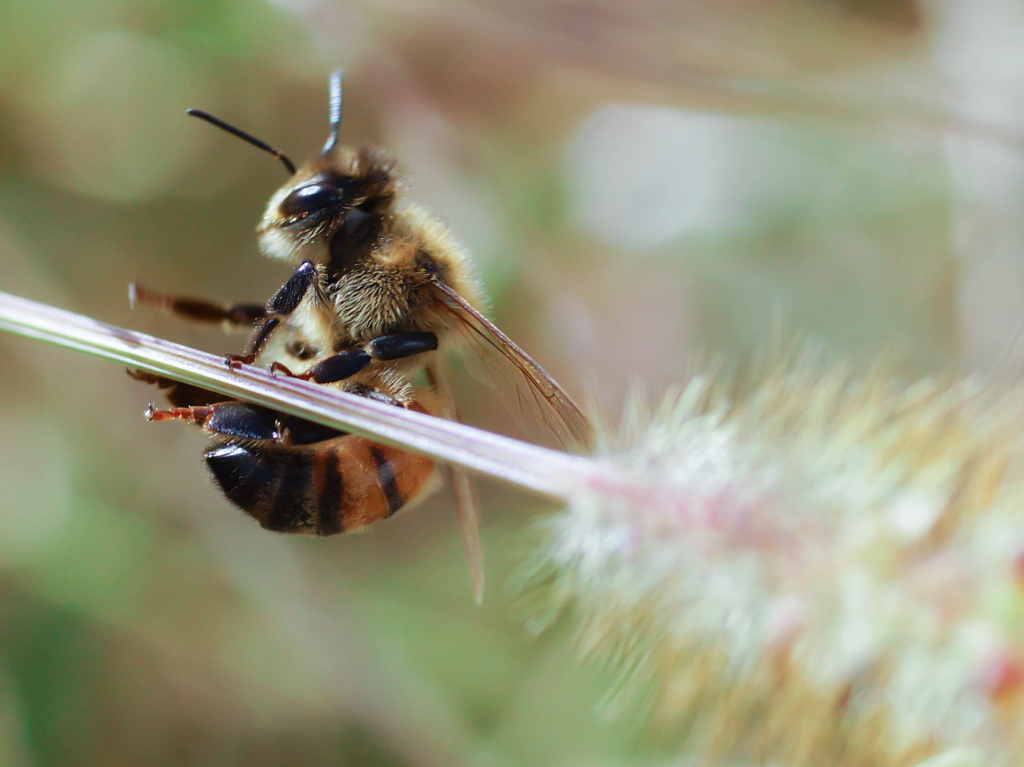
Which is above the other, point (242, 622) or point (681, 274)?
point (681, 274)

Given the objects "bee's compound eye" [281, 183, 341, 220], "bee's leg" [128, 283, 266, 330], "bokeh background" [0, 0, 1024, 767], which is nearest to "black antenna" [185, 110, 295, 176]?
"bee's compound eye" [281, 183, 341, 220]

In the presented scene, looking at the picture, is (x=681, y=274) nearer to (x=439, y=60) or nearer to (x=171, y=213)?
(x=439, y=60)

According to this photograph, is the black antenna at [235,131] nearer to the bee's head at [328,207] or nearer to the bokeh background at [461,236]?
the bee's head at [328,207]

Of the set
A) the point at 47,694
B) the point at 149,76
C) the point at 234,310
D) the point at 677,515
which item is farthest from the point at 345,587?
the point at 677,515

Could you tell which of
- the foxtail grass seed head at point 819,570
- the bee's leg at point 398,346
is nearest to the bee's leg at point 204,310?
the bee's leg at point 398,346

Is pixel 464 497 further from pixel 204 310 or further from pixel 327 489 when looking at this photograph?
pixel 204 310

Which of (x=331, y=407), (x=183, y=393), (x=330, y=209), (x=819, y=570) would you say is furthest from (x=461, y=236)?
(x=819, y=570)
